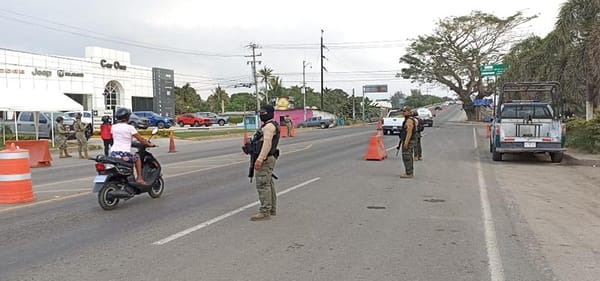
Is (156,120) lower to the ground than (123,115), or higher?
lower

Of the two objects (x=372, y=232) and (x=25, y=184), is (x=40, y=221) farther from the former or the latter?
(x=372, y=232)

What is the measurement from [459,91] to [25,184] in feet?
220

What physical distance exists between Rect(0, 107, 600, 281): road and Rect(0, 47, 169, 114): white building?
3855 cm

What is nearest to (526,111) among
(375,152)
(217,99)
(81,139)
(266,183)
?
(375,152)

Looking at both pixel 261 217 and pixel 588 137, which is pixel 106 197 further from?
pixel 588 137

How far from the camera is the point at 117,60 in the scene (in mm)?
62312

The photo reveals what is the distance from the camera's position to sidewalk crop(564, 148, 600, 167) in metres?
16.7

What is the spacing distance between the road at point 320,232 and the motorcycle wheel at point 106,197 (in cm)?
12

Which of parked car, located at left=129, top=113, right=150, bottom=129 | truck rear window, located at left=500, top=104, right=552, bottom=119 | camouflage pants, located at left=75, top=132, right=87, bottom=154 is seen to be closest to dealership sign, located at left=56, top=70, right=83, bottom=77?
parked car, located at left=129, top=113, right=150, bottom=129

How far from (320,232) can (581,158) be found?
42.0 ft

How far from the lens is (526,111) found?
58.9 feet

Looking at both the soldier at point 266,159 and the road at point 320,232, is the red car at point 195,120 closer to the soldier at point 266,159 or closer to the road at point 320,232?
the road at point 320,232

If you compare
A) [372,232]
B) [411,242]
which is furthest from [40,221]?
[411,242]

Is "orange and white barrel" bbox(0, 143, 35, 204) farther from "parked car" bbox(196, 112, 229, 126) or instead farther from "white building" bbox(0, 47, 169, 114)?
"parked car" bbox(196, 112, 229, 126)
